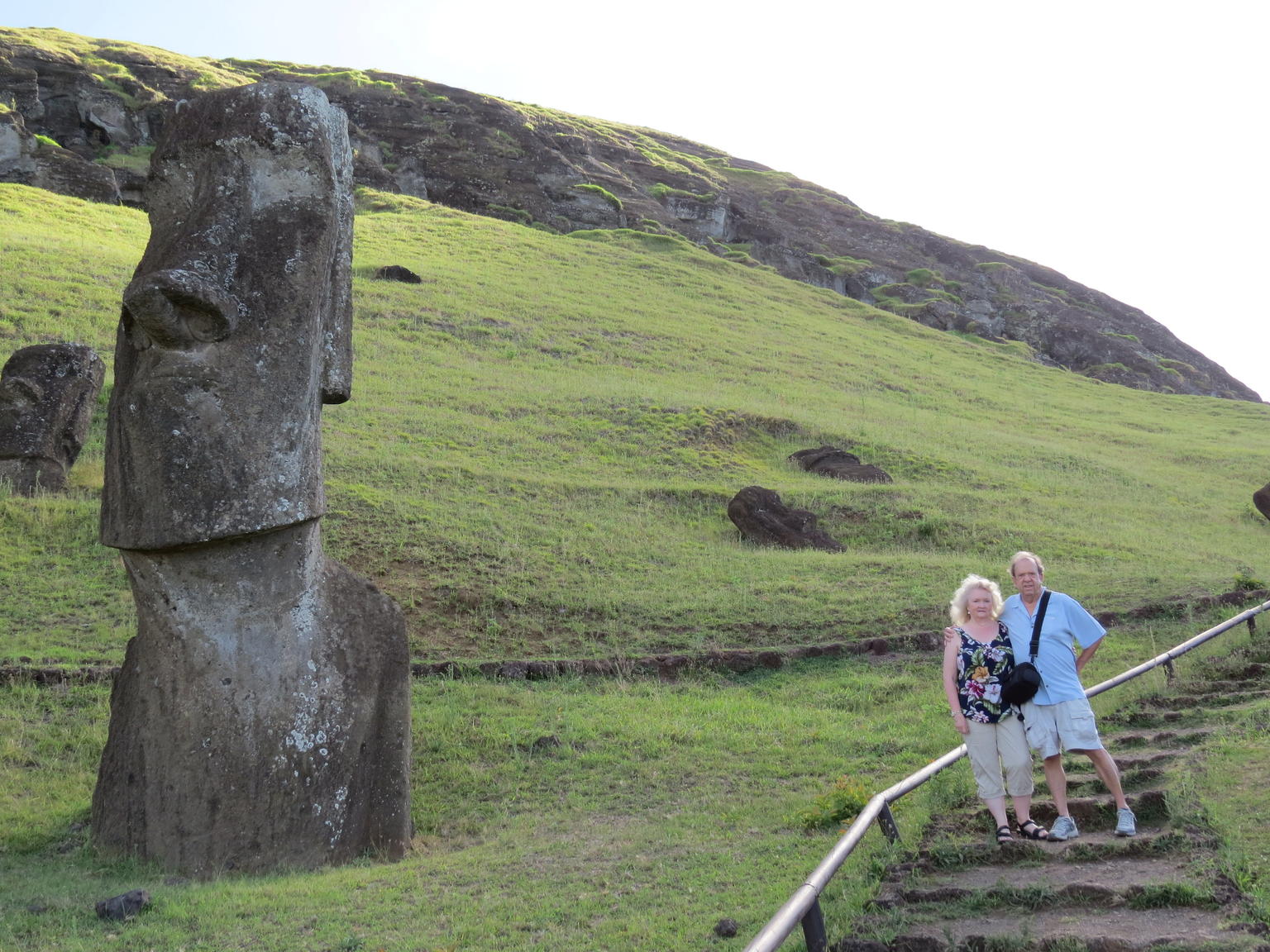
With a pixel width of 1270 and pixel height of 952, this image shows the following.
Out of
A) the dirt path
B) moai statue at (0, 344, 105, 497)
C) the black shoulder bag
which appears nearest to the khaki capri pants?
the black shoulder bag

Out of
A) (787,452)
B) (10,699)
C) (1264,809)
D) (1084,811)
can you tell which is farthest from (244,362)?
(787,452)

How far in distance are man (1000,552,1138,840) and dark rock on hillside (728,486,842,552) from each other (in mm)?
11442

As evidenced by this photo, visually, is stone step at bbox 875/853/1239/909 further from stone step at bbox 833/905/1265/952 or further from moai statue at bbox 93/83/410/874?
moai statue at bbox 93/83/410/874

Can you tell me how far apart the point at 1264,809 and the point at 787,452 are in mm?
20121

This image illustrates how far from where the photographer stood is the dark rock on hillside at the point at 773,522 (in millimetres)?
18641

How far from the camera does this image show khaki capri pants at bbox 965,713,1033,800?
262 inches

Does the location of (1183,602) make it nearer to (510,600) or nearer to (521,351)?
(510,600)

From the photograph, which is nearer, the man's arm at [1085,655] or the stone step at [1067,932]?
the stone step at [1067,932]

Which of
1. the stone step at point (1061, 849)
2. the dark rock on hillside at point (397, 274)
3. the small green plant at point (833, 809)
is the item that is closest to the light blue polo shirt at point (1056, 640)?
the stone step at point (1061, 849)

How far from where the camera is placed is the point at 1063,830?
21.7 ft

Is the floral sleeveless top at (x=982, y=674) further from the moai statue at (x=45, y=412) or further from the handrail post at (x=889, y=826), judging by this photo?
the moai statue at (x=45, y=412)

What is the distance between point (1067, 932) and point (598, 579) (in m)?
10.4

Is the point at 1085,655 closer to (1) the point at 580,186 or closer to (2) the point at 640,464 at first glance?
(2) the point at 640,464

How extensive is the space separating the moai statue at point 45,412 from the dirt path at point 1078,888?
14.0 meters
